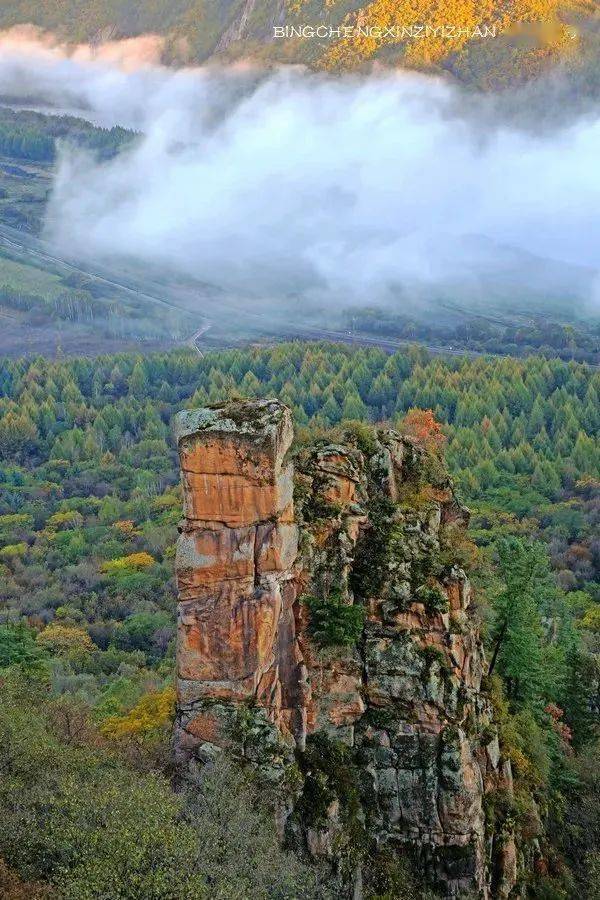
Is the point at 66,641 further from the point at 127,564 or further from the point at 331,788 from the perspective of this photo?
the point at 331,788

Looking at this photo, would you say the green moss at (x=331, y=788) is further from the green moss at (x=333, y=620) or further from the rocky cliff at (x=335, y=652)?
the green moss at (x=333, y=620)

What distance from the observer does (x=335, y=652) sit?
104 ft

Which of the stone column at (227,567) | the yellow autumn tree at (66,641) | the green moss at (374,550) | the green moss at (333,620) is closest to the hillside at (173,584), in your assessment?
the green moss at (374,550)

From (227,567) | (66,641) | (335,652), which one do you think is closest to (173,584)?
(66,641)

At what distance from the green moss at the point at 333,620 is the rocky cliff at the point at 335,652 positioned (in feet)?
0.15

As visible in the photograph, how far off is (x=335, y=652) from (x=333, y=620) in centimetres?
113

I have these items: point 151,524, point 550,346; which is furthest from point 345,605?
point 550,346

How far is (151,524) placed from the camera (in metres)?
114

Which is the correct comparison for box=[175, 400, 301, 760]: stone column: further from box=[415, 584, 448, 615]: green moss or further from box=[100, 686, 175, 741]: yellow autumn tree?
box=[100, 686, 175, 741]: yellow autumn tree

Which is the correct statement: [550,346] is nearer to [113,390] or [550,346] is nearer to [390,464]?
[113,390]

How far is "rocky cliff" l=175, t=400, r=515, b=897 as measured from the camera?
96.6 ft

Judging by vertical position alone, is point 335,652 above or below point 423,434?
below

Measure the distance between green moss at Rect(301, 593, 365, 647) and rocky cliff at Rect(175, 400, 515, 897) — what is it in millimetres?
45

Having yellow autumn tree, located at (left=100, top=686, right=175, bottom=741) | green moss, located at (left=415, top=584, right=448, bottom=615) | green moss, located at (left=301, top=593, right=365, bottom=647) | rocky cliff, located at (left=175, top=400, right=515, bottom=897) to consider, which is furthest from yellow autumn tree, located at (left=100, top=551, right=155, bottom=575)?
green moss, located at (left=301, top=593, right=365, bottom=647)
